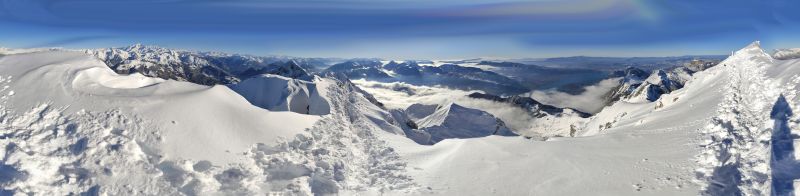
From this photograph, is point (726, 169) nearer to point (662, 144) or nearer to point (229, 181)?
point (662, 144)

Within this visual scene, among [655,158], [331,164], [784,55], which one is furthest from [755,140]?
[784,55]

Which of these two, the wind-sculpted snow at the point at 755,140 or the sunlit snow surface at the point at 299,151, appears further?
the sunlit snow surface at the point at 299,151

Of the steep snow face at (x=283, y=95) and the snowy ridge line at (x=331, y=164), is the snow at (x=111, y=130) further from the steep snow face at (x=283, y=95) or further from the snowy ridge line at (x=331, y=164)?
the steep snow face at (x=283, y=95)

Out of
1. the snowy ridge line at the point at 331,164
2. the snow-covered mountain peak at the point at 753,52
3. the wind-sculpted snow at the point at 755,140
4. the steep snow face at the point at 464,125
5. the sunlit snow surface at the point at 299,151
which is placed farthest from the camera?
the steep snow face at the point at 464,125

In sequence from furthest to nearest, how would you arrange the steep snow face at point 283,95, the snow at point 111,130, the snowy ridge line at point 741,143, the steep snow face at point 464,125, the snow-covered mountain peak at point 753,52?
1. the steep snow face at point 464,125
2. the steep snow face at point 283,95
3. the snow-covered mountain peak at point 753,52
4. the snow at point 111,130
5. the snowy ridge line at point 741,143

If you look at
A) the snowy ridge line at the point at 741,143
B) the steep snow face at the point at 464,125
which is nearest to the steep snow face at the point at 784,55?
the snowy ridge line at the point at 741,143

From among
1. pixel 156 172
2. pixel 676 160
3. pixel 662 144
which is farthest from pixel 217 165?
pixel 662 144

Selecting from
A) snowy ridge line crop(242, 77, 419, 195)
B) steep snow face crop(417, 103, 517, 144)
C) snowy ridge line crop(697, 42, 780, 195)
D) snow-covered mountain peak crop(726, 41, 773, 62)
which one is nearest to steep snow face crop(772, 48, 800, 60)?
snow-covered mountain peak crop(726, 41, 773, 62)
